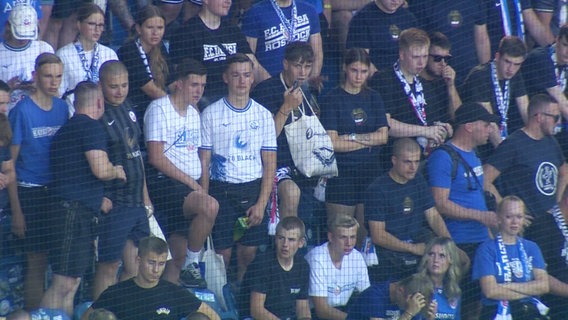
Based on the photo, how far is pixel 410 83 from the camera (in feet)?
30.0

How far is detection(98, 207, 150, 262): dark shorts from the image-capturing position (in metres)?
7.85

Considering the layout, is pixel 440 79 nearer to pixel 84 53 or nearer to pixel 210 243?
pixel 210 243

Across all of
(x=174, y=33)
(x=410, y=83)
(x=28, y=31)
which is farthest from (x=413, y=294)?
(x=28, y=31)

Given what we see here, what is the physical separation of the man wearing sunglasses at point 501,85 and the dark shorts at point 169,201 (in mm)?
2409

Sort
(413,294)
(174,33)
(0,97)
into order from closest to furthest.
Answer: (0,97) → (413,294) → (174,33)

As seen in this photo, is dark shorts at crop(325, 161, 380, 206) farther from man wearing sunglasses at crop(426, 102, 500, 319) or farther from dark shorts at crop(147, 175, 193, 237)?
dark shorts at crop(147, 175, 193, 237)

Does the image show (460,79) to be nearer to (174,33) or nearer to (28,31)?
(174,33)

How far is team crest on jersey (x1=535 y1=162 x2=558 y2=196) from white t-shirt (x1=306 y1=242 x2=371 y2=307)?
4.99 ft

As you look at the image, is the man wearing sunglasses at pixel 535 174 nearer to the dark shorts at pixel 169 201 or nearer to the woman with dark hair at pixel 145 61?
the dark shorts at pixel 169 201

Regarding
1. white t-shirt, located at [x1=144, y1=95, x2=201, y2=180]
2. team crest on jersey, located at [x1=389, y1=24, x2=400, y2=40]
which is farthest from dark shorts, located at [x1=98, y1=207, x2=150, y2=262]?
team crest on jersey, located at [x1=389, y1=24, x2=400, y2=40]

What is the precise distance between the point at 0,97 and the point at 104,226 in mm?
983

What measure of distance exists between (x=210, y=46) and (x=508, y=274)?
252cm

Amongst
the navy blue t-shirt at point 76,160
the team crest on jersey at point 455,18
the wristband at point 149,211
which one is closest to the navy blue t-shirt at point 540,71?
the team crest on jersey at point 455,18

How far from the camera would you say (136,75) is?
27.7 ft
